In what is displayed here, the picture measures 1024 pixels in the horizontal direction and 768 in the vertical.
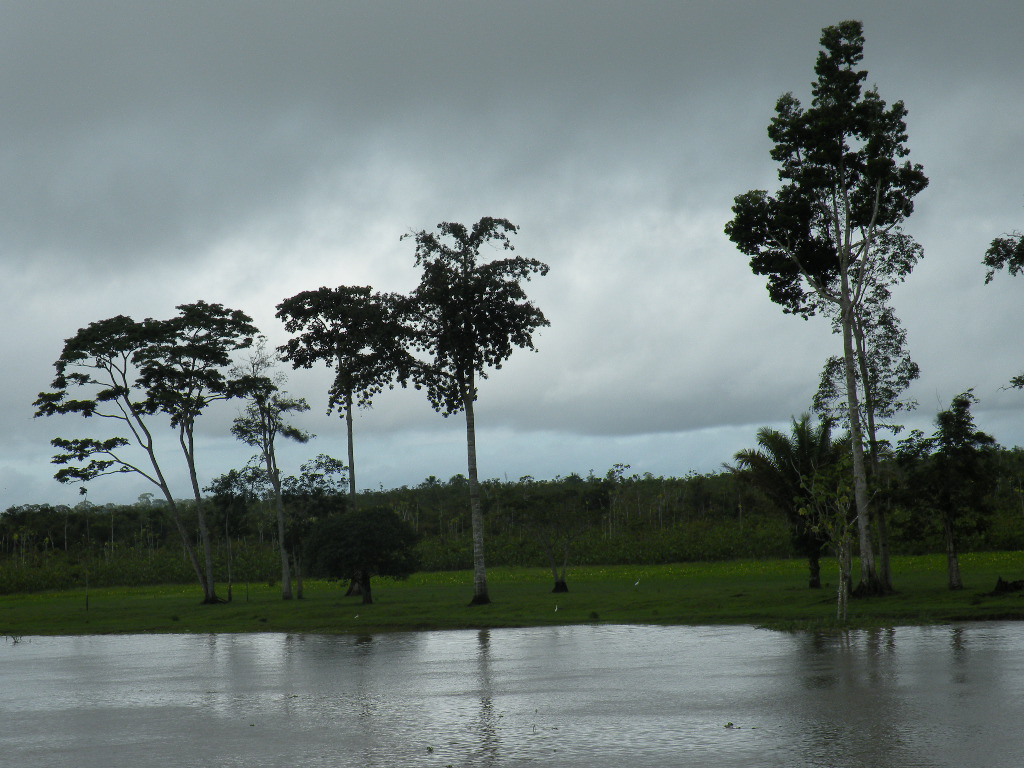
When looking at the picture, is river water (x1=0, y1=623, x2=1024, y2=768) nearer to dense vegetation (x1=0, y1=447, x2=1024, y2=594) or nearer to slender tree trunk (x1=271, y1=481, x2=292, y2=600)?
dense vegetation (x1=0, y1=447, x2=1024, y2=594)

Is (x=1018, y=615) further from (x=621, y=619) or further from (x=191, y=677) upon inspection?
(x=191, y=677)

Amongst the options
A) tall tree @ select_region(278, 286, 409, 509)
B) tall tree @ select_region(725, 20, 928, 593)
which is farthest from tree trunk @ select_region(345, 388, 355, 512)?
tall tree @ select_region(725, 20, 928, 593)

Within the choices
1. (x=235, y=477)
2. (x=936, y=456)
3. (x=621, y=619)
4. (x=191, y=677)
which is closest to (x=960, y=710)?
(x=191, y=677)

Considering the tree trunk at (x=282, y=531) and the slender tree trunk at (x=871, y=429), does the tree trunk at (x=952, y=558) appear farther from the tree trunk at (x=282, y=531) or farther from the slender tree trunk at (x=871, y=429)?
the tree trunk at (x=282, y=531)

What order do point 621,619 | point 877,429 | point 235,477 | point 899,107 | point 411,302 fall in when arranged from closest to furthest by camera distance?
point 621,619, point 899,107, point 877,429, point 411,302, point 235,477

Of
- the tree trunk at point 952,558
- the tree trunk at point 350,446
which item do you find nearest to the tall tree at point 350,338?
the tree trunk at point 350,446

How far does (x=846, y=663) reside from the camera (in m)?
16.7

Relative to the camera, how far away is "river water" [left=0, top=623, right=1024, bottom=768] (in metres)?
10.1

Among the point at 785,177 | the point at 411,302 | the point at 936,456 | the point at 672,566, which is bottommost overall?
the point at 672,566

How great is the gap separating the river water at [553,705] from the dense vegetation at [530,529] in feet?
61.7

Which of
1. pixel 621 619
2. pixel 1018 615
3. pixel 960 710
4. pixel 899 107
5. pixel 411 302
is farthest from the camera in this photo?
pixel 411 302

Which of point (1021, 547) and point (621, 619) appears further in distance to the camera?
point (1021, 547)

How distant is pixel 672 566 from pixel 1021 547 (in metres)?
22.7

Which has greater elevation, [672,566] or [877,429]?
[877,429]
